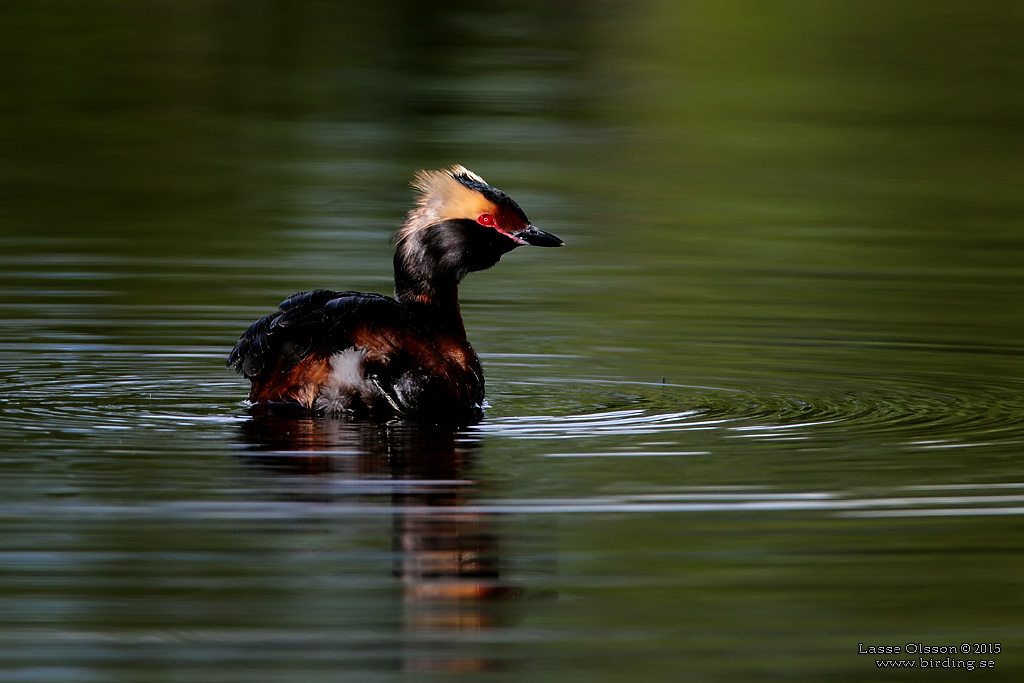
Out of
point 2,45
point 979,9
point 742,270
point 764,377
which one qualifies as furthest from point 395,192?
point 979,9

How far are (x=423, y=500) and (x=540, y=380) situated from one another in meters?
2.54

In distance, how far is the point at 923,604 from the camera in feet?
17.8

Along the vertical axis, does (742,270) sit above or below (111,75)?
below

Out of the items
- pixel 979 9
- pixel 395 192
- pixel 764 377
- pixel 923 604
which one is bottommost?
pixel 923 604

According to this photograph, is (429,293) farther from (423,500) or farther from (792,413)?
(423,500)

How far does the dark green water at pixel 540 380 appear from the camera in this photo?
5.21m

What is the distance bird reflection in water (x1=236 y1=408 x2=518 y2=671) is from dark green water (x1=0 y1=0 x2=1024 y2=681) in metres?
0.02

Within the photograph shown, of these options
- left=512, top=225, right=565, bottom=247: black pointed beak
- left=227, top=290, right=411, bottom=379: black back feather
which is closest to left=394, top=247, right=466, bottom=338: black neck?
left=512, top=225, right=565, bottom=247: black pointed beak

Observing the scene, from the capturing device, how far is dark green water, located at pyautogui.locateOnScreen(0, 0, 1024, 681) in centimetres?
521

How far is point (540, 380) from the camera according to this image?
8.77 m

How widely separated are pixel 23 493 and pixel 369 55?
52.1 ft

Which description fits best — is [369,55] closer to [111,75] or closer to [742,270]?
[111,75]

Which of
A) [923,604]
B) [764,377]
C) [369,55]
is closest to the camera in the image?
[923,604]

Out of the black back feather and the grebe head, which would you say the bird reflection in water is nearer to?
the black back feather
